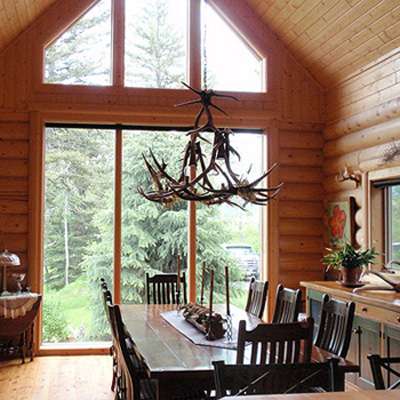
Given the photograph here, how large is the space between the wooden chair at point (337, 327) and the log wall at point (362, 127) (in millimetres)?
2131

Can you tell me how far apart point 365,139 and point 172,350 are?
11.7 ft

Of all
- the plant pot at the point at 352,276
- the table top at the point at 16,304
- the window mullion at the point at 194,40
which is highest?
the window mullion at the point at 194,40

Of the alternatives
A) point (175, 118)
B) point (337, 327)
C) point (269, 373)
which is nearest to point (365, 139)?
point (175, 118)

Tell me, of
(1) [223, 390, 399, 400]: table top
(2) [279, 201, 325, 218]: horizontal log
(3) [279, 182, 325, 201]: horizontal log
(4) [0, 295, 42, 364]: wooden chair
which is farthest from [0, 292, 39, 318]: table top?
(1) [223, 390, 399, 400]: table top

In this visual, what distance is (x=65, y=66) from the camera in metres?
6.64

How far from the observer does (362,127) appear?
19.3 feet

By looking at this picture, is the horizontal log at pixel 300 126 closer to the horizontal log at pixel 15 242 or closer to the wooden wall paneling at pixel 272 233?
the wooden wall paneling at pixel 272 233

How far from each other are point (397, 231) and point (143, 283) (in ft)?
10.4

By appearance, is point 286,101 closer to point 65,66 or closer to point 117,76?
point 117,76

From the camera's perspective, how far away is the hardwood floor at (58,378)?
4877 mm

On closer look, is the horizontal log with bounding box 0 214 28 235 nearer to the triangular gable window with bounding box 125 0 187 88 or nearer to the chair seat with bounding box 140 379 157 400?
the triangular gable window with bounding box 125 0 187 88

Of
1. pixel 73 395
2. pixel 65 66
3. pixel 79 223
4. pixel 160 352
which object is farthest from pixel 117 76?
pixel 160 352

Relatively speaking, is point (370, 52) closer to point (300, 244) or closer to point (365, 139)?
point (365, 139)

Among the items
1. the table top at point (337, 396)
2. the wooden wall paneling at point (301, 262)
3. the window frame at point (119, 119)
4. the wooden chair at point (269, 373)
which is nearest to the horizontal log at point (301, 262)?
the wooden wall paneling at point (301, 262)
